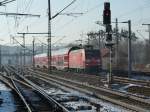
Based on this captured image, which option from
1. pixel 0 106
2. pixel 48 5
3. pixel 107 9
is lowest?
pixel 0 106

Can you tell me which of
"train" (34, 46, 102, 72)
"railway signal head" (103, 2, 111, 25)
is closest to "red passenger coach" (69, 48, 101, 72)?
"train" (34, 46, 102, 72)

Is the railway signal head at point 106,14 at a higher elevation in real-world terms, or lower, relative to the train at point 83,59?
higher

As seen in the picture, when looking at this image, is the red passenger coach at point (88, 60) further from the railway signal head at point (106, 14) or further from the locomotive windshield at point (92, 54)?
the railway signal head at point (106, 14)

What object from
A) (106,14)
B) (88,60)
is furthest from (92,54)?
(106,14)

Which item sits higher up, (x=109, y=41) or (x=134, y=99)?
(x=109, y=41)

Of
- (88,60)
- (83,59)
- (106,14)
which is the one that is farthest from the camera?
(83,59)

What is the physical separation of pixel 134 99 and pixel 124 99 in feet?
2.56

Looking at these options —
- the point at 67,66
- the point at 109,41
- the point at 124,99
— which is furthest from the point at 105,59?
the point at 124,99

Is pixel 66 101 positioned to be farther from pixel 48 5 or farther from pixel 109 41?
pixel 48 5

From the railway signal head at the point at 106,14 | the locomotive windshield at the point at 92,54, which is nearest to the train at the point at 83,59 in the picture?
the locomotive windshield at the point at 92,54

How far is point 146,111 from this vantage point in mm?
14180

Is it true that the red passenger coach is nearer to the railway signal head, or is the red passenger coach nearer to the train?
the train

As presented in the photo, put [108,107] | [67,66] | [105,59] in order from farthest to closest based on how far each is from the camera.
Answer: [105,59] < [67,66] < [108,107]

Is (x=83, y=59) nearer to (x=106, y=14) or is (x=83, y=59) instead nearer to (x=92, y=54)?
(x=92, y=54)
